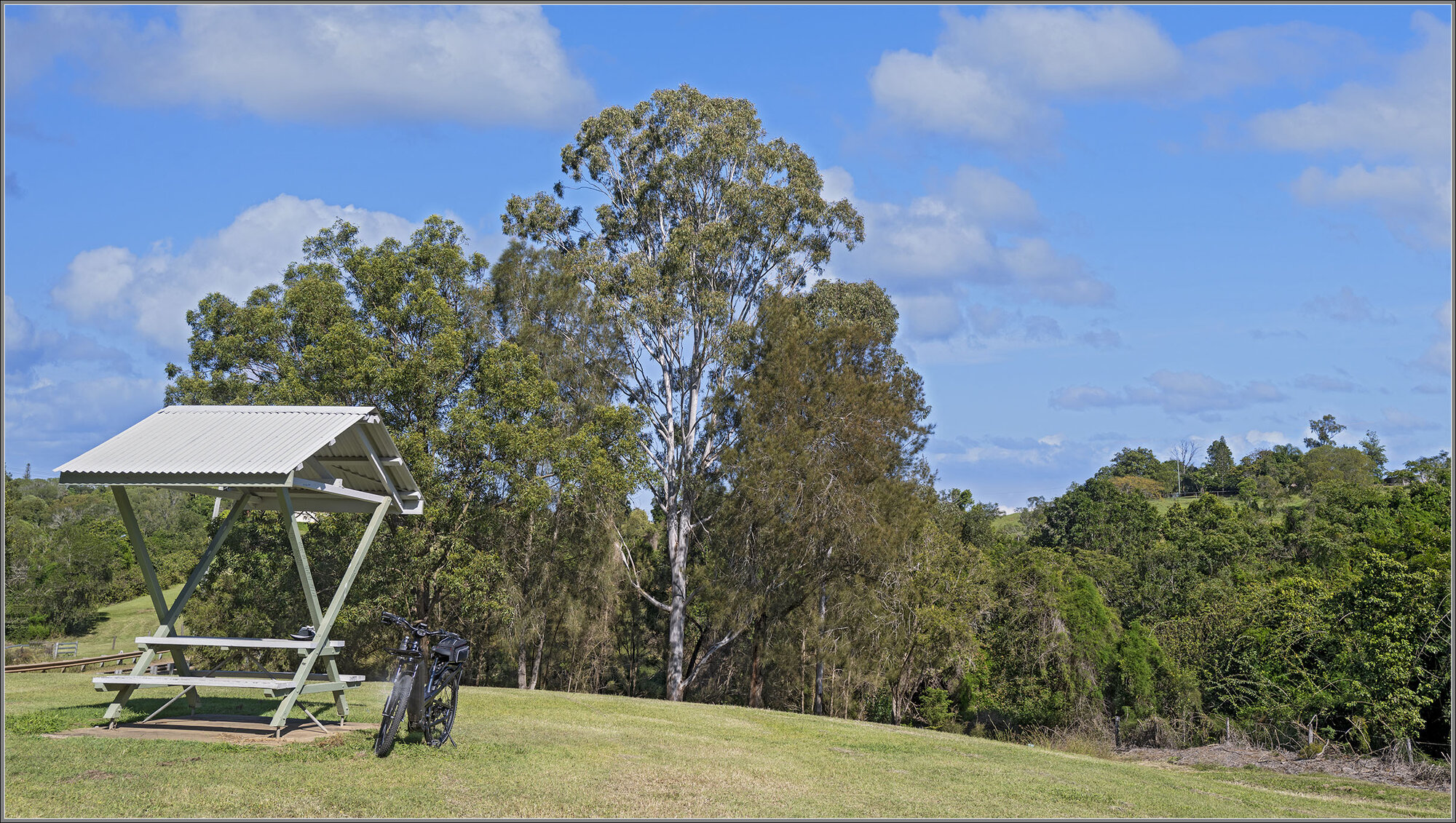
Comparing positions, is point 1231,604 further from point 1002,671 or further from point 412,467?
point 412,467

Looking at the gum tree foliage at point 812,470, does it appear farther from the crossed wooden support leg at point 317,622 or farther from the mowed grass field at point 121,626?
the mowed grass field at point 121,626

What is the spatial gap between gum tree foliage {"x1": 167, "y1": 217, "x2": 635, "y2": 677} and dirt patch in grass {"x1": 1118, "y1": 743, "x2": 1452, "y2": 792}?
586 inches

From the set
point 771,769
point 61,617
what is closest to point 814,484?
point 771,769

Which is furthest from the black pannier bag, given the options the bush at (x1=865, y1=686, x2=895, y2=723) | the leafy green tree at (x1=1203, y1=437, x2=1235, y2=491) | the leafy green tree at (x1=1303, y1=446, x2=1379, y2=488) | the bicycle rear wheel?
the leafy green tree at (x1=1203, y1=437, x2=1235, y2=491)

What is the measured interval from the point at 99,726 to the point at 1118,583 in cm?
3663

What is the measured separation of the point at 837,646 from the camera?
26.9 meters

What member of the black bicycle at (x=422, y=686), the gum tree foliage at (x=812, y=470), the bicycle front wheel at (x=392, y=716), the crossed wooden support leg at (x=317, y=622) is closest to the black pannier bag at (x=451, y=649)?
the black bicycle at (x=422, y=686)

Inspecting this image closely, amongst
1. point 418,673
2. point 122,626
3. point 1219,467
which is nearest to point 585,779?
point 418,673

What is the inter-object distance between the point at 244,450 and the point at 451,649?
3087 millimetres

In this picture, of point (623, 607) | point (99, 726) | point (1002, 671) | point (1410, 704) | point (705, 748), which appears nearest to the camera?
point (99, 726)

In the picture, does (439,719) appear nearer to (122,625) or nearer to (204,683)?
(204,683)

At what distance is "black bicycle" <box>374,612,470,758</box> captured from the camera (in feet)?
30.6

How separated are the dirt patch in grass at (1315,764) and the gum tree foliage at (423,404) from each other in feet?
48.9

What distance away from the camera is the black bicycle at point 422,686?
9336mm
